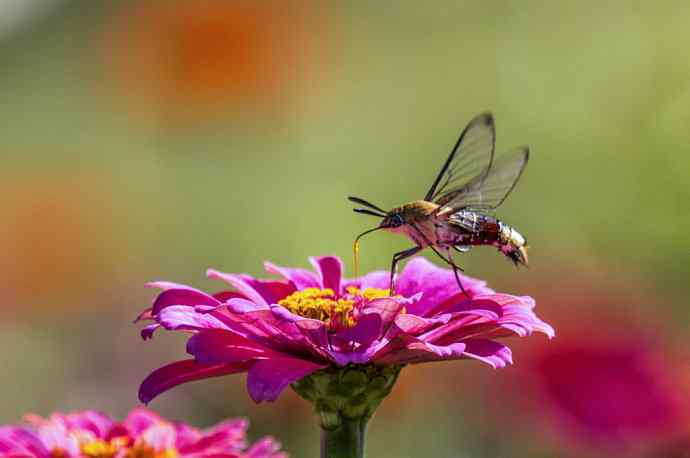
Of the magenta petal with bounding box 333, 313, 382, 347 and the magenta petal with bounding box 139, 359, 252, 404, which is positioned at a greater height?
the magenta petal with bounding box 333, 313, 382, 347

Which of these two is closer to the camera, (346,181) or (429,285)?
(429,285)

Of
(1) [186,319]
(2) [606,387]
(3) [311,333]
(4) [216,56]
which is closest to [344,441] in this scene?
(3) [311,333]

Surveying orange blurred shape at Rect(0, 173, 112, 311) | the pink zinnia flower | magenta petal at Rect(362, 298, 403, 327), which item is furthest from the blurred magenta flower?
orange blurred shape at Rect(0, 173, 112, 311)

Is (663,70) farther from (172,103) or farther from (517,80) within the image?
(172,103)

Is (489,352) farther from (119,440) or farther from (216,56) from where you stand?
(216,56)

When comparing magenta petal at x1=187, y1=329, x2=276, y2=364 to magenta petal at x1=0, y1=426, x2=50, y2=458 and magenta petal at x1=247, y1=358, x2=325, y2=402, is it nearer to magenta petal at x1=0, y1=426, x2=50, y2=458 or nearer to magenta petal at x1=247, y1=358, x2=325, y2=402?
magenta petal at x1=247, y1=358, x2=325, y2=402

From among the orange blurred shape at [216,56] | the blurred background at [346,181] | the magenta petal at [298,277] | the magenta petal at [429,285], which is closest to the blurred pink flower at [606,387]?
the blurred background at [346,181]
